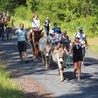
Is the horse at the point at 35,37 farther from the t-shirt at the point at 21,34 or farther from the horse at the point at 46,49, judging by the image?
the horse at the point at 46,49

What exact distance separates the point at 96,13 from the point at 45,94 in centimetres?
1999

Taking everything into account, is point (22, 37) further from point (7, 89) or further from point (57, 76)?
point (7, 89)

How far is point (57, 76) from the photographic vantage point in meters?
17.4

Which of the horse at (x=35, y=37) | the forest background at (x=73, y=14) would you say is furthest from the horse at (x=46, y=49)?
the forest background at (x=73, y=14)

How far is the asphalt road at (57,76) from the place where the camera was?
1477 centimetres

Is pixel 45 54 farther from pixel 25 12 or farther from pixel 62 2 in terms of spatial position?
pixel 25 12

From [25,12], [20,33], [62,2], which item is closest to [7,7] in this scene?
[25,12]

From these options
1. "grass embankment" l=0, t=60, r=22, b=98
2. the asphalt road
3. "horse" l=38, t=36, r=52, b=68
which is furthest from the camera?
"horse" l=38, t=36, r=52, b=68

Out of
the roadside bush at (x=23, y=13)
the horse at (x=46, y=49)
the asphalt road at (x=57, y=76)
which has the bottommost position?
the asphalt road at (x=57, y=76)

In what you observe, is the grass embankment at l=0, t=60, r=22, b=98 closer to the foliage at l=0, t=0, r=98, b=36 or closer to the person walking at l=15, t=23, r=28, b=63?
the person walking at l=15, t=23, r=28, b=63

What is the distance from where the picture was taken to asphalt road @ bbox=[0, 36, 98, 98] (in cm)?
1477

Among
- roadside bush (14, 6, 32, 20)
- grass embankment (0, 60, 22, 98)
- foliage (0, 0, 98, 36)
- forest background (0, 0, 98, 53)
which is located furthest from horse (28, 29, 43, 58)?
roadside bush (14, 6, 32, 20)

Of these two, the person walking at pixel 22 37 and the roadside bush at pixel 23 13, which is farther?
the roadside bush at pixel 23 13

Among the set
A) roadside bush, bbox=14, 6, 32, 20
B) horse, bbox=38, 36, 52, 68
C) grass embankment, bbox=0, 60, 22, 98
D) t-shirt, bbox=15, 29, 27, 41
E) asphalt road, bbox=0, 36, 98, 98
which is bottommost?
asphalt road, bbox=0, 36, 98, 98
